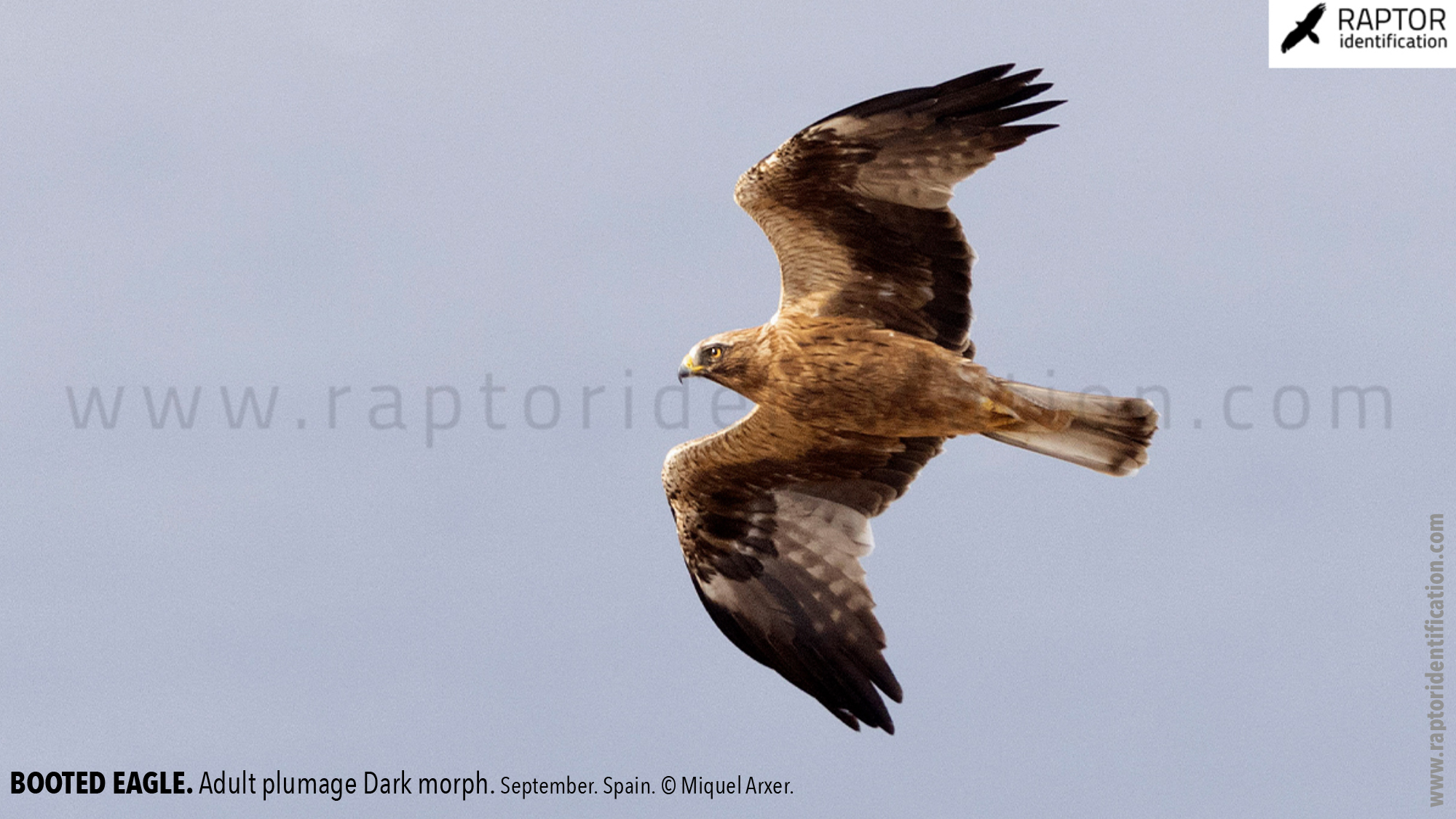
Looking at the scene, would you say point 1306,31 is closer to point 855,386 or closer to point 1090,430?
point 1090,430

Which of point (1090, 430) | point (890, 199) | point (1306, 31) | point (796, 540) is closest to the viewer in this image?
point (890, 199)

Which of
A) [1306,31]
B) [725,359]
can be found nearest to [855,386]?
[725,359]

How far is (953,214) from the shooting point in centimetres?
1191

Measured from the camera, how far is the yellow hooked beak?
12211mm

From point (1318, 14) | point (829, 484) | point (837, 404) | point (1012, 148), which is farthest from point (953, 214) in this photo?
point (1318, 14)

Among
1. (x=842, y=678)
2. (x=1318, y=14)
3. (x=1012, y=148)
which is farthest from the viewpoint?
(x=1318, y=14)

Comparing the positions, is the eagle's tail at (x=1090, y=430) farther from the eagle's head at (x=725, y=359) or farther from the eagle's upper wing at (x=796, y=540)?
the eagle's head at (x=725, y=359)

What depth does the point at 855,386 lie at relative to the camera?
1195 centimetres

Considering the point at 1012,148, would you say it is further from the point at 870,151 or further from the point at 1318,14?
the point at 1318,14

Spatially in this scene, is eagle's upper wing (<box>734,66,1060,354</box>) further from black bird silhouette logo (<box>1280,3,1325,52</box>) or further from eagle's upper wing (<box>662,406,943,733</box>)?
black bird silhouette logo (<box>1280,3,1325,52</box>)

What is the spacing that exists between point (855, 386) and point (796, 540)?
185 cm

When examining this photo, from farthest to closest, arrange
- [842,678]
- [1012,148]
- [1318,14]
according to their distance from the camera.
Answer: [1318,14]
[842,678]
[1012,148]

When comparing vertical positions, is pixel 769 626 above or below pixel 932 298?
below

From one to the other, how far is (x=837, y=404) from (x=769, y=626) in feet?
6.83
